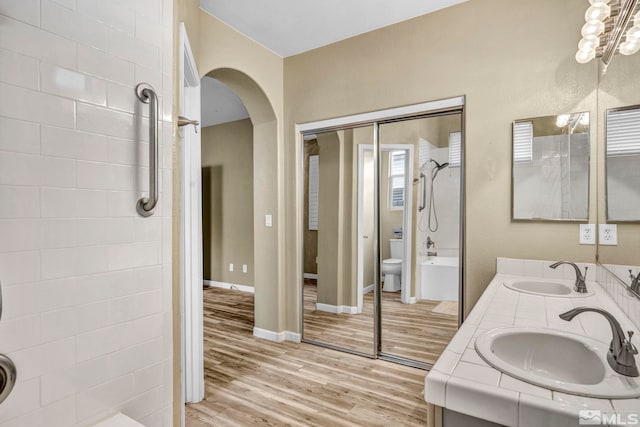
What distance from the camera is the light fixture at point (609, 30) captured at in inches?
51.1

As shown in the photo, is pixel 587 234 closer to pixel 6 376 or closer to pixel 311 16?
pixel 311 16

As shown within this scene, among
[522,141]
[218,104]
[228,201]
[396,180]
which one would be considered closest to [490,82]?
[522,141]

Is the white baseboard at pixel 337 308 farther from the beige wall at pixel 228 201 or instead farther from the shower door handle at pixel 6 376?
the shower door handle at pixel 6 376

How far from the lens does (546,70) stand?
82.4 inches

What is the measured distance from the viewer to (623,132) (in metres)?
1.46

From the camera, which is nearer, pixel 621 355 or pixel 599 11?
pixel 621 355

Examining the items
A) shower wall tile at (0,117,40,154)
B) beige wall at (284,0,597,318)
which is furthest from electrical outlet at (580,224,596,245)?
shower wall tile at (0,117,40,154)

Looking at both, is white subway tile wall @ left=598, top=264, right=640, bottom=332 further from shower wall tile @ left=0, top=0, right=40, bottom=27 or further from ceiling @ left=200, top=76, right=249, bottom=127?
ceiling @ left=200, top=76, right=249, bottom=127

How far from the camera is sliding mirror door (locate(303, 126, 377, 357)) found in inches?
115

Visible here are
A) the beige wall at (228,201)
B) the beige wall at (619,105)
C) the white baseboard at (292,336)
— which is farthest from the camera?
the beige wall at (228,201)

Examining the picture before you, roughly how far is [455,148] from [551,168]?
24.6 inches

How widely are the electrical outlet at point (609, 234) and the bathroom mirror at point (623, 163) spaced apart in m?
0.04

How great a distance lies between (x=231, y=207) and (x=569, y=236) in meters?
4.46

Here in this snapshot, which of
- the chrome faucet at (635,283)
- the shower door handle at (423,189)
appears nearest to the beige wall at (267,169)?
the shower door handle at (423,189)
